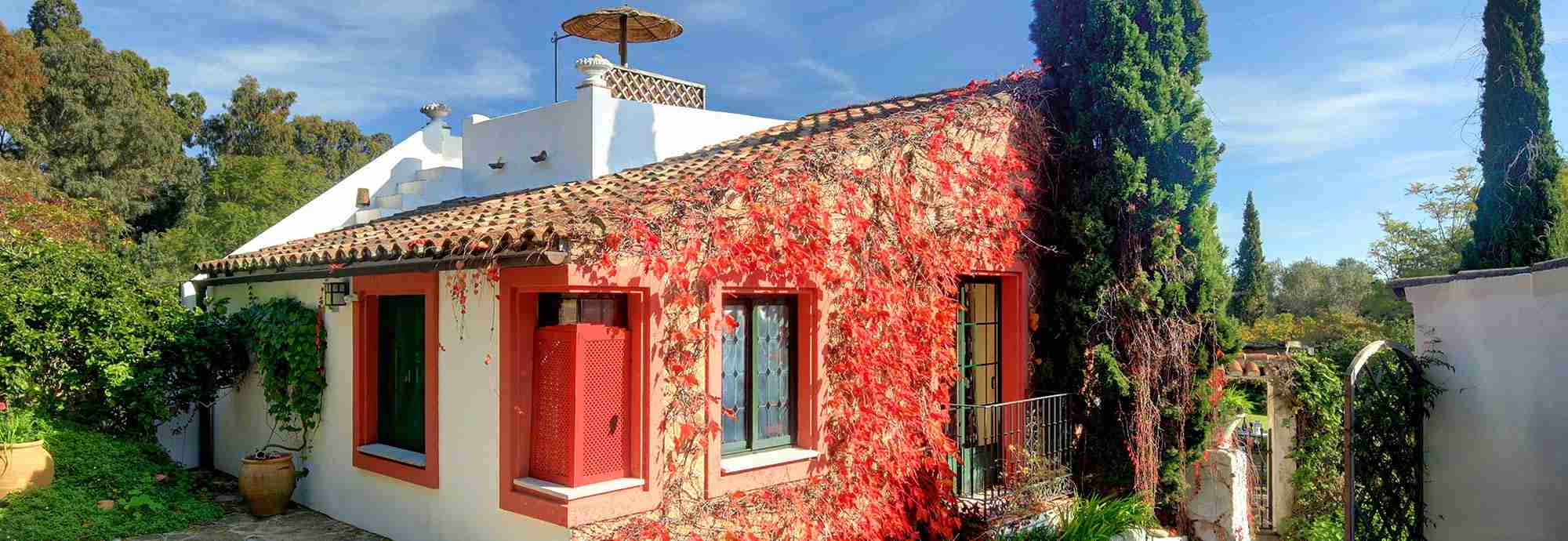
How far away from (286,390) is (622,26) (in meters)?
6.54

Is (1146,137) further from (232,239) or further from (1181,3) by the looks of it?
(232,239)

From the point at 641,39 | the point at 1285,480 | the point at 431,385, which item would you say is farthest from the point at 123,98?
the point at 1285,480

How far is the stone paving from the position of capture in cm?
831

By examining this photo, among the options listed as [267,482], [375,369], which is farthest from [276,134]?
[375,369]

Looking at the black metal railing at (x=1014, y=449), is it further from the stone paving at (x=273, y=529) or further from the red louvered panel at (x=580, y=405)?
the stone paving at (x=273, y=529)

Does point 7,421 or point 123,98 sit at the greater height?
point 123,98

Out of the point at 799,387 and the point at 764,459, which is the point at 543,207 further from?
the point at 764,459

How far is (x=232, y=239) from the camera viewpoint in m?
30.6

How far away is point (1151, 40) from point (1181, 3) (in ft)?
1.88

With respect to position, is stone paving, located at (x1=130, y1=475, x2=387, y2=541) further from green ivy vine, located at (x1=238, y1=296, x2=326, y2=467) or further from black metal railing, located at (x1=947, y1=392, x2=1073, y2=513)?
black metal railing, located at (x1=947, y1=392, x2=1073, y2=513)

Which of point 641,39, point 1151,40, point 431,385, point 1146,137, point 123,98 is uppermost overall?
point 123,98

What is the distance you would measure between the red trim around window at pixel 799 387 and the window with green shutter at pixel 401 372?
9.83 ft

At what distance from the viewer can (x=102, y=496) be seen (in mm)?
8938

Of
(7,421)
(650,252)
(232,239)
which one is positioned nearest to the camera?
(650,252)
